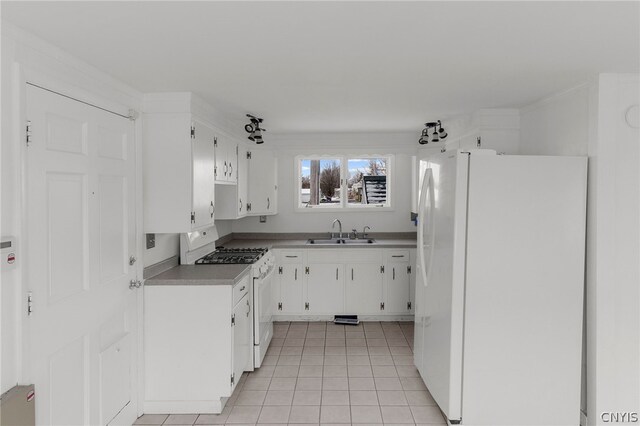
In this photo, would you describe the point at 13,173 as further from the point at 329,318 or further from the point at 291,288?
the point at 329,318

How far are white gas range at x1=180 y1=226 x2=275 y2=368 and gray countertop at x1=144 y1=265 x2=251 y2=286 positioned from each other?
0.53 ft

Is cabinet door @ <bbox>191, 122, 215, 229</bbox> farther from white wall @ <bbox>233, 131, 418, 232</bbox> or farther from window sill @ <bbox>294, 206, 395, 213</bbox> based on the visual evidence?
window sill @ <bbox>294, 206, 395, 213</bbox>

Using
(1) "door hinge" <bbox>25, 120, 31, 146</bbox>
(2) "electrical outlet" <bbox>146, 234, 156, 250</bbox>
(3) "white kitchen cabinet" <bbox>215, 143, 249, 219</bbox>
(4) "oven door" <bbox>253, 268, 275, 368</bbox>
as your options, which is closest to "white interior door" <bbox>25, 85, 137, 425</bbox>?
(1) "door hinge" <bbox>25, 120, 31, 146</bbox>

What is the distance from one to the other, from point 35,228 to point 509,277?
2588 mm

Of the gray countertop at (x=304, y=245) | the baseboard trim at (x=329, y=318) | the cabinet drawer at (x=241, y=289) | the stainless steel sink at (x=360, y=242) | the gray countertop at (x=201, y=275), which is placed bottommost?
the baseboard trim at (x=329, y=318)

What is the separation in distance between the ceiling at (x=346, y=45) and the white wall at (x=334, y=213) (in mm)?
2258

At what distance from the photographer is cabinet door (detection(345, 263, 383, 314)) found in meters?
5.10

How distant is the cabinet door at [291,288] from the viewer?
5.10 meters

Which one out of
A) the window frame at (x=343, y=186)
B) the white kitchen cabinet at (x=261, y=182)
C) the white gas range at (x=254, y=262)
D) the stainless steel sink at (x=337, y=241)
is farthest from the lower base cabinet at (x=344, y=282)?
the window frame at (x=343, y=186)

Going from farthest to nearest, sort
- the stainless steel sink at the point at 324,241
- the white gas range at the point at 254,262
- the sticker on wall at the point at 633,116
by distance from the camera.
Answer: the stainless steel sink at the point at 324,241, the white gas range at the point at 254,262, the sticker on wall at the point at 633,116

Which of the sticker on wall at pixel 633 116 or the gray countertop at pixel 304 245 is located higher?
the sticker on wall at pixel 633 116

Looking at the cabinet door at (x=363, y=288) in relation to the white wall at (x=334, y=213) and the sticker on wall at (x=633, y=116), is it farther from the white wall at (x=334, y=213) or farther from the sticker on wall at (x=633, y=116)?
the sticker on wall at (x=633, y=116)

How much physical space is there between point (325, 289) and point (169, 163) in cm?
259

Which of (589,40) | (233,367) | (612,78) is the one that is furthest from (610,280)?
(233,367)
